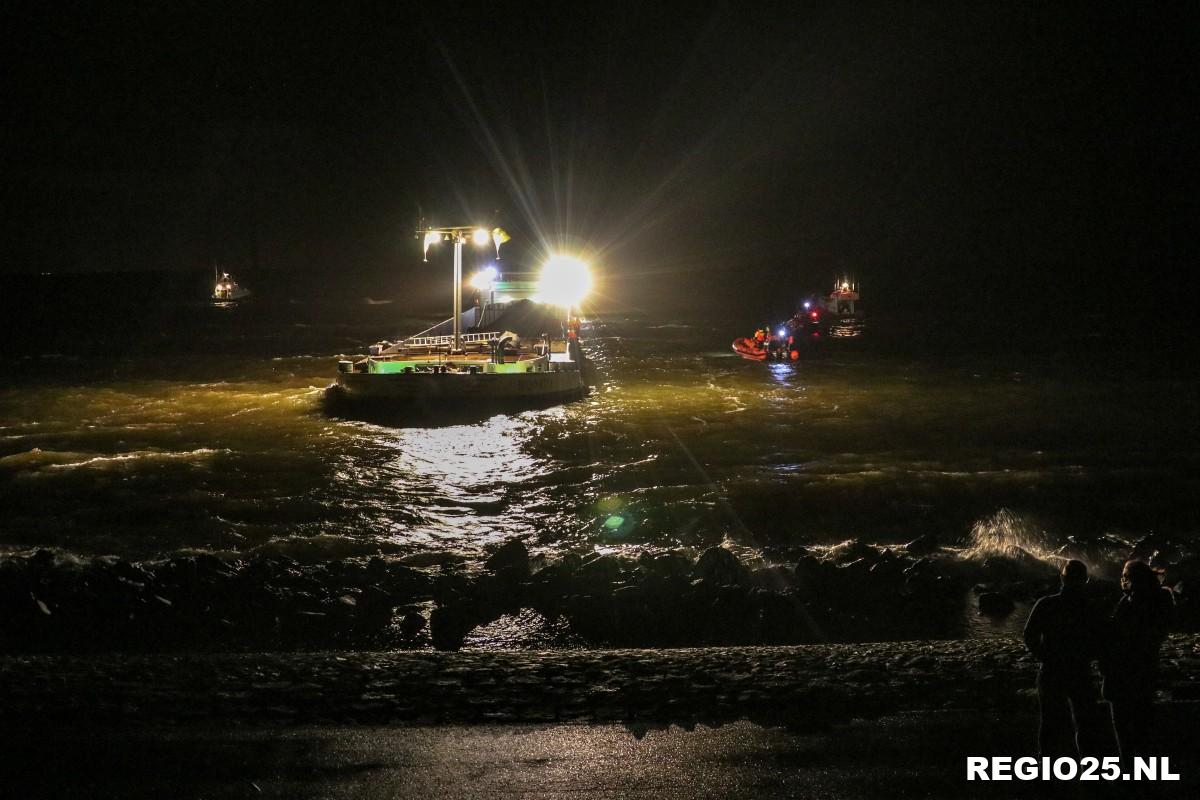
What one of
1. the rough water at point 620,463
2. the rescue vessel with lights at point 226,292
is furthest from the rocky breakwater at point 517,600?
the rescue vessel with lights at point 226,292

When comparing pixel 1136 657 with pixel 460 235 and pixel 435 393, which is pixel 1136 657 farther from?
pixel 460 235

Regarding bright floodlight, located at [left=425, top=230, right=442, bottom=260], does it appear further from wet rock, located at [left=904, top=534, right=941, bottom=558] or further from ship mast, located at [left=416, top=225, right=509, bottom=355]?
wet rock, located at [left=904, top=534, right=941, bottom=558]

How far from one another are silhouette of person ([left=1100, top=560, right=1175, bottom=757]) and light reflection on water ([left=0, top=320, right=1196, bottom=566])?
21.2 ft

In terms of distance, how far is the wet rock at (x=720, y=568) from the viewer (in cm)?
905

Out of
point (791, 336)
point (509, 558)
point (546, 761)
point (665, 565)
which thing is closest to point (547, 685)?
point (546, 761)

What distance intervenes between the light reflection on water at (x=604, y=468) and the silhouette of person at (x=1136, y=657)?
21.2 ft

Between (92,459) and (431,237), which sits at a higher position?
(431,237)

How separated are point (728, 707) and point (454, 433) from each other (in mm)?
15071

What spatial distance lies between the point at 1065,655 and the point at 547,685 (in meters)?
3.16

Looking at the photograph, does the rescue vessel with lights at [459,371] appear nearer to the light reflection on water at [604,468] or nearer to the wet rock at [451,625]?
the light reflection on water at [604,468]

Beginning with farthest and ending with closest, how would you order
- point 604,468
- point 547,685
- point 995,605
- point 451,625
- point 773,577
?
1. point 604,468
2. point 773,577
3. point 995,605
4. point 451,625
5. point 547,685

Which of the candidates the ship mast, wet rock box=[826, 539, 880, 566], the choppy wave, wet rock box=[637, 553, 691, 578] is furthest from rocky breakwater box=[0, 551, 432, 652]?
the ship mast

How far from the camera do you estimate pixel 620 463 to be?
1683cm

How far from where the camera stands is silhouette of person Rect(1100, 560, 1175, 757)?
4.43m
